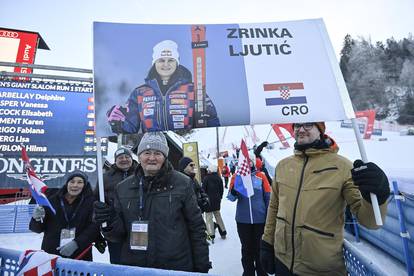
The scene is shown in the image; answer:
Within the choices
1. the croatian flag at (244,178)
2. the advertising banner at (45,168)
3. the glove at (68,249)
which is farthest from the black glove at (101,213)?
the advertising banner at (45,168)

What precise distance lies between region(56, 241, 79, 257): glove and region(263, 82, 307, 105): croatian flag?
212 centimetres

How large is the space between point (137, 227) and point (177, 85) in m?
1.06

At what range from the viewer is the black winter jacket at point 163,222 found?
6.41 feet

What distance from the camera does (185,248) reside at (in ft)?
6.64

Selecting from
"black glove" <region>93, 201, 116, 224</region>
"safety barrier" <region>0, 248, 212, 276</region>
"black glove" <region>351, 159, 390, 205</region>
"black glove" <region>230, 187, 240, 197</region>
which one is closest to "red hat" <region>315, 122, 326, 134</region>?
"black glove" <region>351, 159, 390, 205</region>

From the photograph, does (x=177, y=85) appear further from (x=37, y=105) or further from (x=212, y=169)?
(x=37, y=105)

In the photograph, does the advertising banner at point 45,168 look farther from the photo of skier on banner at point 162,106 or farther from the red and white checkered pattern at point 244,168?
the photo of skier on banner at point 162,106

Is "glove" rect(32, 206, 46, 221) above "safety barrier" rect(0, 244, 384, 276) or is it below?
above

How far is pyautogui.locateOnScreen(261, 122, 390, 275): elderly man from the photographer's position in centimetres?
171

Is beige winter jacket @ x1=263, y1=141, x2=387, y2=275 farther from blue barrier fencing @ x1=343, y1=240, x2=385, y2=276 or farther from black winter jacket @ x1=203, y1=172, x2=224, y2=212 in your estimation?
black winter jacket @ x1=203, y1=172, x2=224, y2=212

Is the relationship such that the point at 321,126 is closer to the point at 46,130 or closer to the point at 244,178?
the point at 244,178

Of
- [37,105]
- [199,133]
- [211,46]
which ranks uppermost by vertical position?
[199,133]

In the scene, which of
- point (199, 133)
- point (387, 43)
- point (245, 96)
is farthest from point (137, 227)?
point (387, 43)

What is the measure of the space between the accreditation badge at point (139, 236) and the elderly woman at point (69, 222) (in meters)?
0.88
